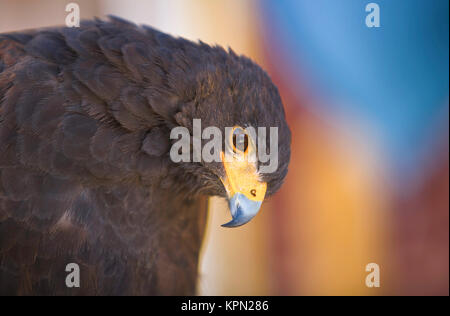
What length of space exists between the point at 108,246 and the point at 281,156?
33.4 inches

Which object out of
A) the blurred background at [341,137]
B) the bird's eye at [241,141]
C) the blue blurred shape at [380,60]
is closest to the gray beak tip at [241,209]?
the bird's eye at [241,141]

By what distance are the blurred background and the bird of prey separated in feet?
4.29

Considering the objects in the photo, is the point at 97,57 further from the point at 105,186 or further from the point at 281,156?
the point at 281,156

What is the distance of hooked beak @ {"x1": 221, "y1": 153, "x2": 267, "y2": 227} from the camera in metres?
1.57

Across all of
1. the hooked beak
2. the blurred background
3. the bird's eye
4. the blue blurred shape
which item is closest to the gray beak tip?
the hooked beak

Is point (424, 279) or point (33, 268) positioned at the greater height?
point (33, 268)

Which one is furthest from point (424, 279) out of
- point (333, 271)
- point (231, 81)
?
point (231, 81)

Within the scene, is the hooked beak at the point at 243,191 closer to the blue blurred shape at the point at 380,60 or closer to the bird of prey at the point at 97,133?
the bird of prey at the point at 97,133

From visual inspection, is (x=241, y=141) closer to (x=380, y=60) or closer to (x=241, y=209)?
(x=241, y=209)

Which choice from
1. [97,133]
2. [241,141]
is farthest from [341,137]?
[97,133]

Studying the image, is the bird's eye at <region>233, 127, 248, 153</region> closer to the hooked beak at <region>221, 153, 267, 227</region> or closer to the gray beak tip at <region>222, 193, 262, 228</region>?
the hooked beak at <region>221, 153, 267, 227</region>
